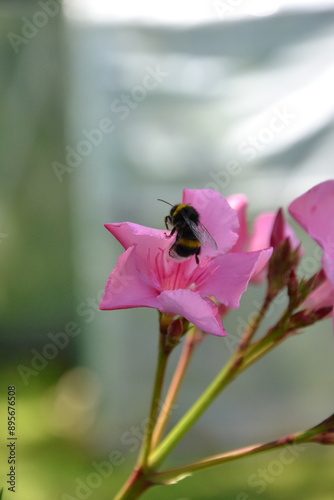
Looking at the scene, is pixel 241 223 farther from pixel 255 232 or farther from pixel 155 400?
pixel 155 400

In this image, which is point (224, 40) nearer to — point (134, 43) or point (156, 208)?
point (134, 43)

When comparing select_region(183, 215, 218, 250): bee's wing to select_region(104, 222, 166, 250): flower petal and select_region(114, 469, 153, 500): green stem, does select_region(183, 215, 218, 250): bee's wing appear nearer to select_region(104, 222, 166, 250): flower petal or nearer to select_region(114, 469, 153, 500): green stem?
select_region(104, 222, 166, 250): flower petal

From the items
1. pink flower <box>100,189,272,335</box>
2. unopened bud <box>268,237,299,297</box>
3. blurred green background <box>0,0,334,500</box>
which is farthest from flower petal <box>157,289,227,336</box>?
blurred green background <box>0,0,334,500</box>

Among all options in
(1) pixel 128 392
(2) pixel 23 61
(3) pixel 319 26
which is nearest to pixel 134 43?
(2) pixel 23 61

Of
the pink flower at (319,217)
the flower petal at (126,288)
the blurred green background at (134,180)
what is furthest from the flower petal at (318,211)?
the blurred green background at (134,180)

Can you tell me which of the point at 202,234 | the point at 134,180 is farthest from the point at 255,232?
the point at 134,180

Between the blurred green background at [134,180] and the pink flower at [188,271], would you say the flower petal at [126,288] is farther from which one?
the blurred green background at [134,180]

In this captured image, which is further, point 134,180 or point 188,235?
point 134,180
